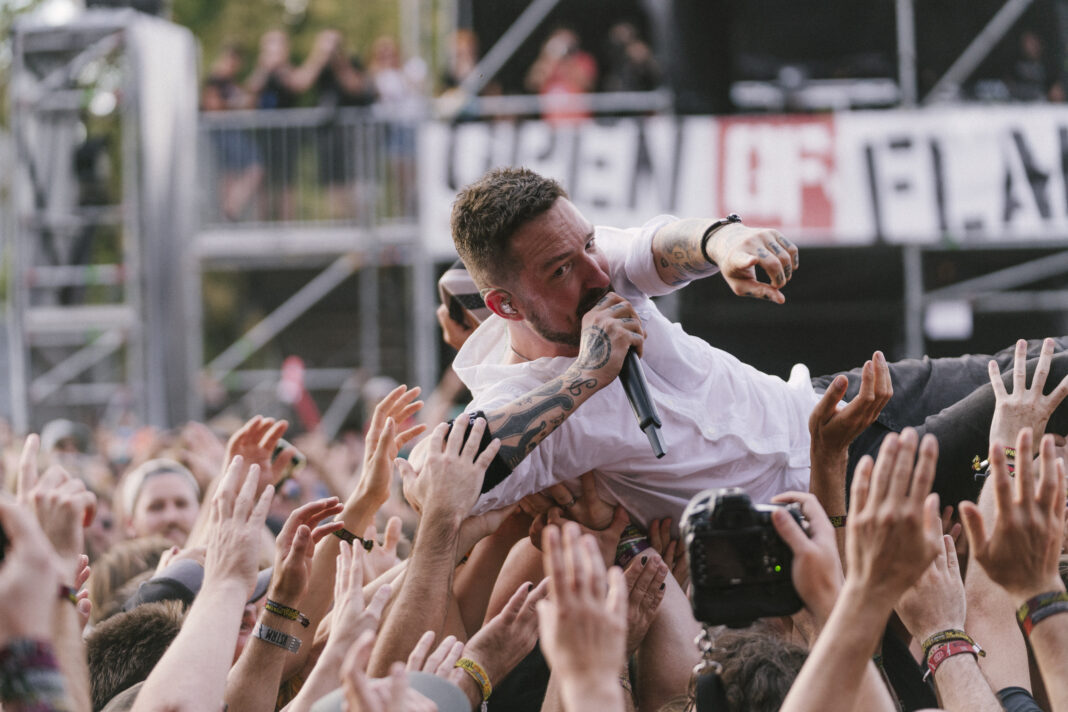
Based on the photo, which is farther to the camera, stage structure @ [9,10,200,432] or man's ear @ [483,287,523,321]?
stage structure @ [9,10,200,432]

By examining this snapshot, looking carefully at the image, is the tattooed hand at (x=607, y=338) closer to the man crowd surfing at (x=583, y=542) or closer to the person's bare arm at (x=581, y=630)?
the man crowd surfing at (x=583, y=542)

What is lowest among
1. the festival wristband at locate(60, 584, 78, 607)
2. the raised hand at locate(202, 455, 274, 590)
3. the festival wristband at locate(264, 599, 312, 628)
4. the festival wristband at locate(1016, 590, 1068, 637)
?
the festival wristband at locate(264, 599, 312, 628)

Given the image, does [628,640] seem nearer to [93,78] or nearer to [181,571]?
[181,571]

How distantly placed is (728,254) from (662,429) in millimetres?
729

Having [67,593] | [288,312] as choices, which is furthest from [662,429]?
[288,312]

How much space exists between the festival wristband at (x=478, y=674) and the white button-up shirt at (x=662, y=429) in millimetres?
636

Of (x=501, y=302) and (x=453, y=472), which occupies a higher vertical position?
(x=501, y=302)

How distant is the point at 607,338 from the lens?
305 centimetres

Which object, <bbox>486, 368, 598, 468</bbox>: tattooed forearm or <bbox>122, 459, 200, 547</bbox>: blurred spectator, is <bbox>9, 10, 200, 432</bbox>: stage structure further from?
Answer: <bbox>486, 368, 598, 468</bbox>: tattooed forearm

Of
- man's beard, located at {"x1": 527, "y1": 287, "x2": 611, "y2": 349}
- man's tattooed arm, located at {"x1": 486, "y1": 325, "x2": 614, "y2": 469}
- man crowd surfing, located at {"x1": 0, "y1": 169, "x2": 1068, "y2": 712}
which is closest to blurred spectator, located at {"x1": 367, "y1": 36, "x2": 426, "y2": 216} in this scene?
man crowd surfing, located at {"x1": 0, "y1": 169, "x2": 1068, "y2": 712}

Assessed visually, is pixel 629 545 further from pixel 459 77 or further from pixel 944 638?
pixel 459 77

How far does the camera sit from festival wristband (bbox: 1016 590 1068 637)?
205 cm

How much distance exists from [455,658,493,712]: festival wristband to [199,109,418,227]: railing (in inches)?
335

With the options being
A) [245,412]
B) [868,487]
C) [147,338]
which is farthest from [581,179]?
[868,487]
